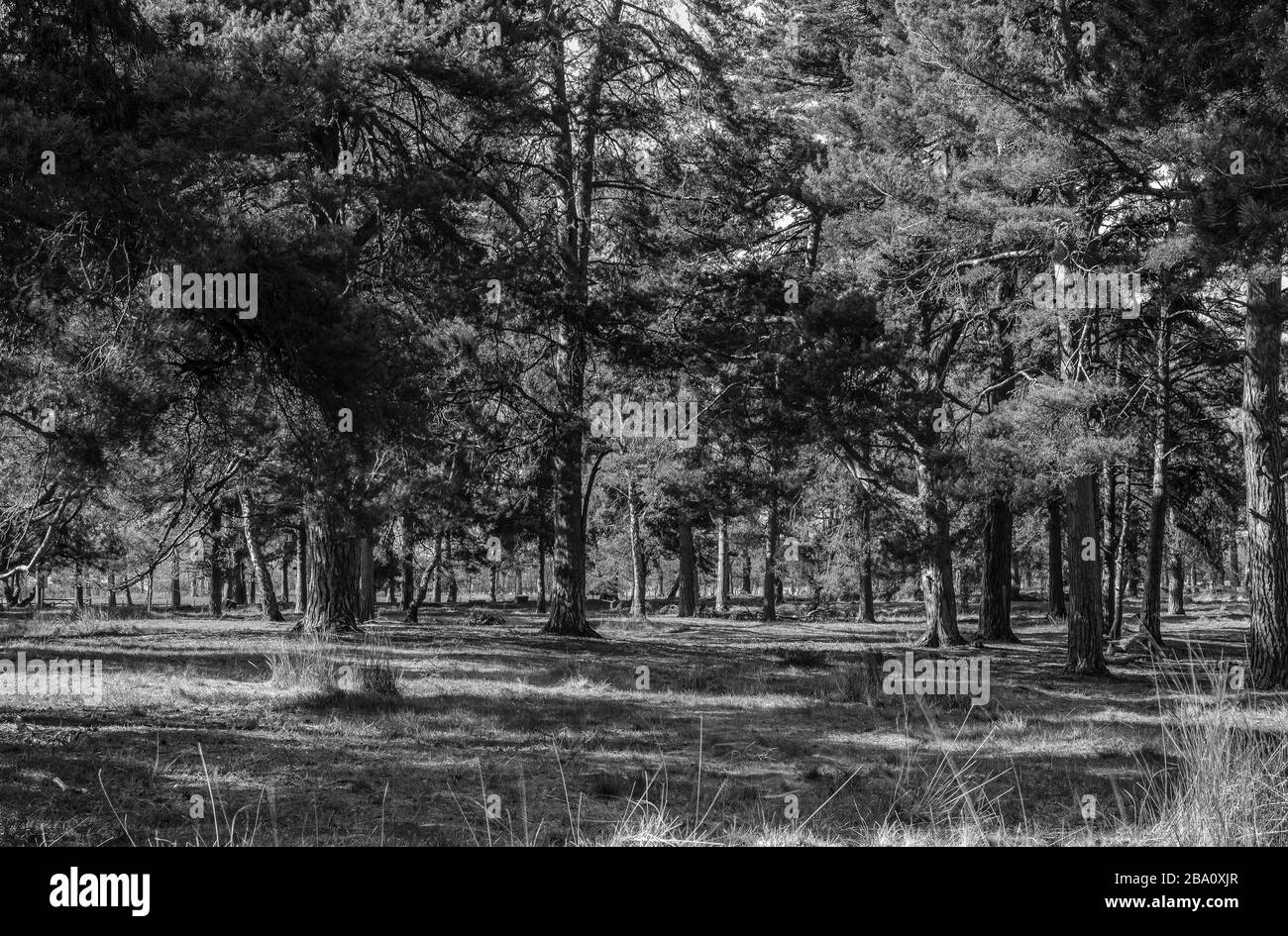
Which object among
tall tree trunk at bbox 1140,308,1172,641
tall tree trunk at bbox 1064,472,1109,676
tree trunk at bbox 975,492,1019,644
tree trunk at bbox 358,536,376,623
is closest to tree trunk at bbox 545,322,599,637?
tree trunk at bbox 358,536,376,623

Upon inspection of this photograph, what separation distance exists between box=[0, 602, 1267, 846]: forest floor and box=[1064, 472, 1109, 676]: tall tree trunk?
926 millimetres

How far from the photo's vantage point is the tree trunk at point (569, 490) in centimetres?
1744

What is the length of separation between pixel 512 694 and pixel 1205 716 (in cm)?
725

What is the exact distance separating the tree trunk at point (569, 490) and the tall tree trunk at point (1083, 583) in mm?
8416

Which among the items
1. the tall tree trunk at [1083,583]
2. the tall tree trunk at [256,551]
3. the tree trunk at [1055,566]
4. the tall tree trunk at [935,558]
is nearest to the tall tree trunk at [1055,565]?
the tree trunk at [1055,566]

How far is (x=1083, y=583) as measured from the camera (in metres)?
15.5

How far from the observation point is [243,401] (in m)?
9.97

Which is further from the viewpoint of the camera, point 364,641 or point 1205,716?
point 364,641

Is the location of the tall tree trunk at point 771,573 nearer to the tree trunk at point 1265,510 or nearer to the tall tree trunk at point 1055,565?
the tall tree trunk at point 1055,565

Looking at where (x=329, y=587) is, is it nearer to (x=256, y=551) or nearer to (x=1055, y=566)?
(x=256, y=551)

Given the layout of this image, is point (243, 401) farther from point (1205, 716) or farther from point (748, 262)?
point (748, 262)

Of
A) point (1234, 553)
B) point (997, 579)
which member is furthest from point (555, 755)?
point (1234, 553)

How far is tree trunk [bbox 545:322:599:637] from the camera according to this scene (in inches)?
687
